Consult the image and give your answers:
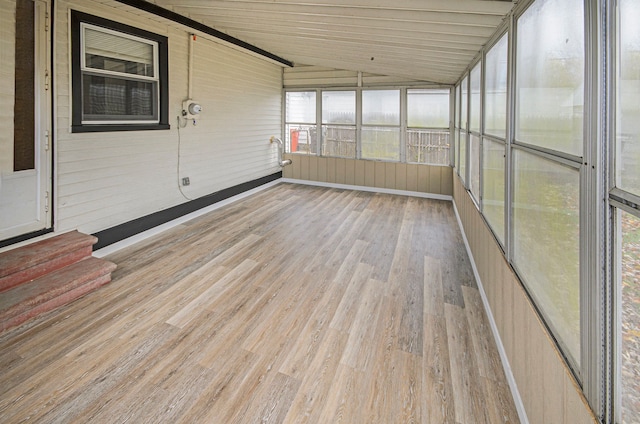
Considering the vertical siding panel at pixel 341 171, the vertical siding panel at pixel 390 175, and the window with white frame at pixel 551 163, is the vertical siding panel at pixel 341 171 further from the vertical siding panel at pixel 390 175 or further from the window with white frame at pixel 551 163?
the window with white frame at pixel 551 163

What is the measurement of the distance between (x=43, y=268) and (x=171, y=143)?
2420 mm

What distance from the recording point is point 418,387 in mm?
2115

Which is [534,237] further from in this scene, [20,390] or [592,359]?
[20,390]

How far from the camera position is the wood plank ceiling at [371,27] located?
2840 mm

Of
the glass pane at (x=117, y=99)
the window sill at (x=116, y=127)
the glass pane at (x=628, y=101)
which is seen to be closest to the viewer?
the glass pane at (x=628, y=101)

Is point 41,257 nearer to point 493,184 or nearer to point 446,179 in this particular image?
point 493,184

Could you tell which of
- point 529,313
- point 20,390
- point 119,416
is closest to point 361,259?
point 529,313

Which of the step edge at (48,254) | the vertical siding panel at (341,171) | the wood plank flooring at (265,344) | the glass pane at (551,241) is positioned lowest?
the wood plank flooring at (265,344)

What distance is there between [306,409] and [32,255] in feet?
9.34

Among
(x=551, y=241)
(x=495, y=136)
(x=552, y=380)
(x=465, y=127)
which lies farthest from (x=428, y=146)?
(x=552, y=380)

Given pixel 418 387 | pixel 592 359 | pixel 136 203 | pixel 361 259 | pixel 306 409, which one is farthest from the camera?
pixel 136 203

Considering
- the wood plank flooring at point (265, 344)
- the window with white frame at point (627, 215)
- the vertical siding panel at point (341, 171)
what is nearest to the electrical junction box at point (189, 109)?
the wood plank flooring at point (265, 344)

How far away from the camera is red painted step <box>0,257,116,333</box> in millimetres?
2635

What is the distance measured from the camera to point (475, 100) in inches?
162
